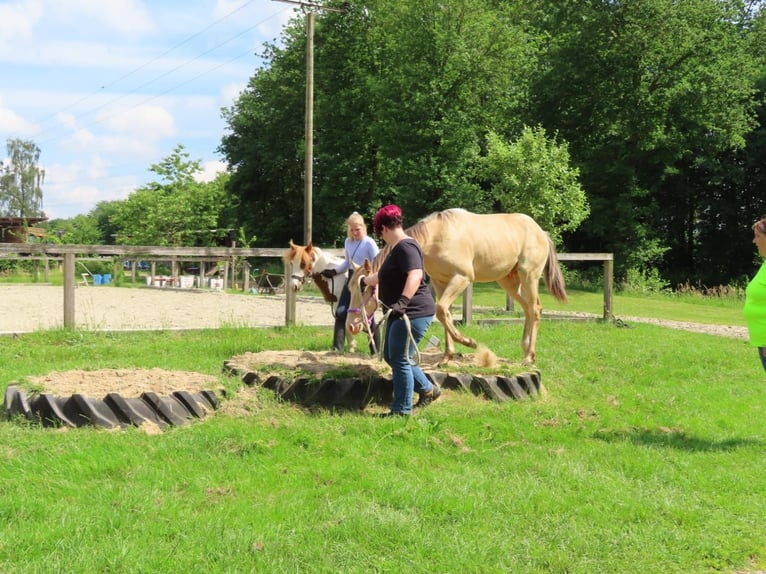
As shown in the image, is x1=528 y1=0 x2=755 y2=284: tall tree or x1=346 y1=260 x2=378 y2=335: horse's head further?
x1=528 y1=0 x2=755 y2=284: tall tree

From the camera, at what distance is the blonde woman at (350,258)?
905 cm

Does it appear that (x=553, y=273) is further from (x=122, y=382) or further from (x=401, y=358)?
(x=122, y=382)

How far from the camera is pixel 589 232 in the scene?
3712cm

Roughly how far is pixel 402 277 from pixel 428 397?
47.7 inches

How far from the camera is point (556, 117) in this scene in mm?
37969

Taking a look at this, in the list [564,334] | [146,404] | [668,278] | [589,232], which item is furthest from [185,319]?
[668,278]

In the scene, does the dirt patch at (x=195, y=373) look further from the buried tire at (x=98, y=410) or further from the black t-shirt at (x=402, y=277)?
the black t-shirt at (x=402, y=277)

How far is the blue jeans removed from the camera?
20.3 ft

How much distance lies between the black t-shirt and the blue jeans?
104 millimetres

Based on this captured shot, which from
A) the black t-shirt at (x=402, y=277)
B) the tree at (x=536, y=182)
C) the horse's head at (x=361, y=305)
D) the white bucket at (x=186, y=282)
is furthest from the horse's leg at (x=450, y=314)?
the white bucket at (x=186, y=282)

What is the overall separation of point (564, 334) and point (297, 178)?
34.9 metres

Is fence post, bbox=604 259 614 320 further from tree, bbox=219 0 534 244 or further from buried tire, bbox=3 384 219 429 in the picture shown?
tree, bbox=219 0 534 244

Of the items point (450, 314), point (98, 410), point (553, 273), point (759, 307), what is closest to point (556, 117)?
point (553, 273)

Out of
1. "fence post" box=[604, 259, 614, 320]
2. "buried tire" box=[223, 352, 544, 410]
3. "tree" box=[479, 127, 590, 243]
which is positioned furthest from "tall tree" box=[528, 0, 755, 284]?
"buried tire" box=[223, 352, 544, 410]
